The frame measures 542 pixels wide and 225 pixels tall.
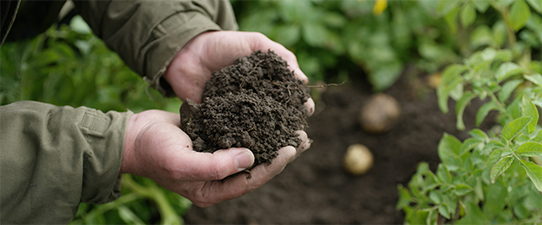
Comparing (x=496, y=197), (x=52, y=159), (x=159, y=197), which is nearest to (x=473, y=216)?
(x=496, y=197)

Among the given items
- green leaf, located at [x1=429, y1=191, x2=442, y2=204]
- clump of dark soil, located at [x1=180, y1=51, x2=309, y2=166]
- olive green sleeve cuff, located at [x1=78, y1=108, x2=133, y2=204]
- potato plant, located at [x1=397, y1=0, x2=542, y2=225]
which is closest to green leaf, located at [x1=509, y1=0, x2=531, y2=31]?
potato plant, located at [x1=397, y1=0, x2=542, y2=225]

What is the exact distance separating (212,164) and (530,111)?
1005 mm

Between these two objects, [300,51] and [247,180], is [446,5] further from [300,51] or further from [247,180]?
[300,51]

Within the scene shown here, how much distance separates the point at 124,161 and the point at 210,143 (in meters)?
0.31

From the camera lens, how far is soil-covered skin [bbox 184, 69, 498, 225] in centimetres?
230

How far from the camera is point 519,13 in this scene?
58.2 inches

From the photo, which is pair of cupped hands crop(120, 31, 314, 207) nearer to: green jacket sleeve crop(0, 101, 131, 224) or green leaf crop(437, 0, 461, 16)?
green jacket sleeve crop(0, 101, 131, 224)

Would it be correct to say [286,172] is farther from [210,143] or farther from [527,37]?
[527,37]

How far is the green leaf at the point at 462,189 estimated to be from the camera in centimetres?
118

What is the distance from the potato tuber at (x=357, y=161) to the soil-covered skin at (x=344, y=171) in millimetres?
58

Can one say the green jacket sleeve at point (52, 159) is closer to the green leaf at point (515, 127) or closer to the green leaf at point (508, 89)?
the green leaf at point (515, 127)

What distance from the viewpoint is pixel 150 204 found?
233 centimetres

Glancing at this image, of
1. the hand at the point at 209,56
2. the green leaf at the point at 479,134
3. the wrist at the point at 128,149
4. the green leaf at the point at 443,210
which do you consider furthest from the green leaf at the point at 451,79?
the wrist at the point at 128,149

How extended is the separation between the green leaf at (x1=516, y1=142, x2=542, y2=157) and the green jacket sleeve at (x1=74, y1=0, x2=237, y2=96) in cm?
126
